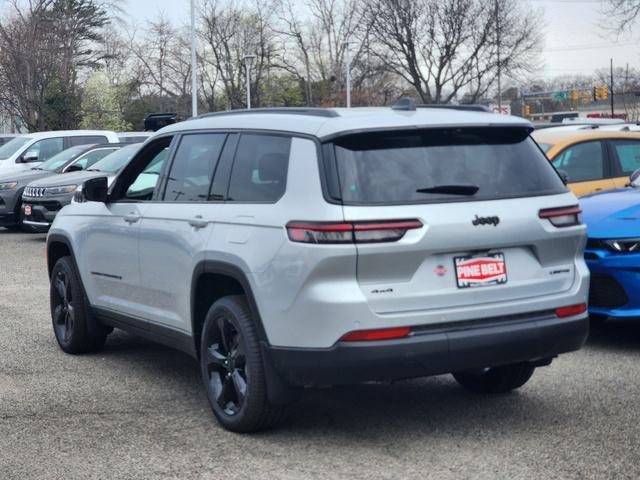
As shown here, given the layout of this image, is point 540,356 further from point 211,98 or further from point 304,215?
point 211,98

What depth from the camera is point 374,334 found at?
4930mm

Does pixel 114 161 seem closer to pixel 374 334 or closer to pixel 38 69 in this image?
pixel 374 334

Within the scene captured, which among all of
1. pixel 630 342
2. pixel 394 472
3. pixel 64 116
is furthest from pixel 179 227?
pixel 64 116

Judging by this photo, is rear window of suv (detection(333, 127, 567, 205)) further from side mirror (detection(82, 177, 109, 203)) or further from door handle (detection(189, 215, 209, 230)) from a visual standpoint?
side mirror (detection(82, 177, 109, 203))

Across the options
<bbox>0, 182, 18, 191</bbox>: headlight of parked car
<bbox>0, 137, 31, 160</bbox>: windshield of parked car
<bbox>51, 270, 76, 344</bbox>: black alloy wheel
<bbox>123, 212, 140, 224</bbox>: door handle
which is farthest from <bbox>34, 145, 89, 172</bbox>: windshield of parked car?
<bbox>123, 212, 140, 224</bbox>: door handle

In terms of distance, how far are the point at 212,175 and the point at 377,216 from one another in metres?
1.41

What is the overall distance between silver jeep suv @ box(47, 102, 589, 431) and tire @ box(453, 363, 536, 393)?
0.59 metres

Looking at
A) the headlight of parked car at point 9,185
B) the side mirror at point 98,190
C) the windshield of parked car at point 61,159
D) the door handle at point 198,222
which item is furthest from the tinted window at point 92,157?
the door handle at point 198,222

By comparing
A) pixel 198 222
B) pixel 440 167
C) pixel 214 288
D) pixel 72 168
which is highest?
pixel 440 167

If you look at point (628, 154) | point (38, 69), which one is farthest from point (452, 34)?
point (628, 154)

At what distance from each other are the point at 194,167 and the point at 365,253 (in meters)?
1.73

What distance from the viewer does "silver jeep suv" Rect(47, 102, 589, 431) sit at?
4934 mm

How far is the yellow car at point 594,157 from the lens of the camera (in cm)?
1116

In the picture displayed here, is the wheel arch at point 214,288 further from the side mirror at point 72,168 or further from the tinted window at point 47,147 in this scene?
the tinted window at point 47,147
